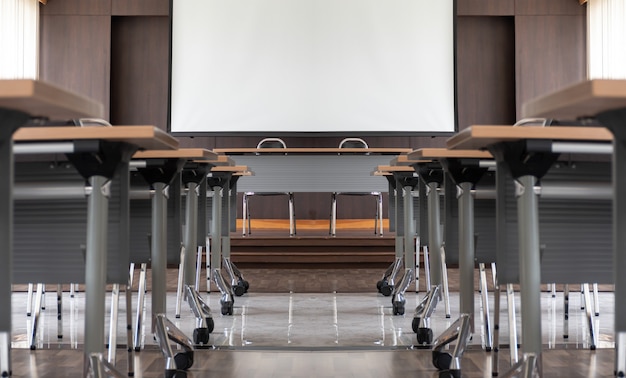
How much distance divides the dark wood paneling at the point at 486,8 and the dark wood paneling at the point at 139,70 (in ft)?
12.6

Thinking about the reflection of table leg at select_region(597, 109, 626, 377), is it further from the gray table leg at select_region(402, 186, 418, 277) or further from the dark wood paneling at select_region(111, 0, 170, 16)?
the dark wood paneling at select_region(111, 0, 170, 16)

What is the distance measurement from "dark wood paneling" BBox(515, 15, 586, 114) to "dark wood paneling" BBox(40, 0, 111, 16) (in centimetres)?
519

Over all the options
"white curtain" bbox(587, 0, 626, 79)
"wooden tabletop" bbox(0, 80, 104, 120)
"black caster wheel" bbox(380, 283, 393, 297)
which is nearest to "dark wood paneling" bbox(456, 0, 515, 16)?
"white curtain" bbox(587, 0, 626, 79)

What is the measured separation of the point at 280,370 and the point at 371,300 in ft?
7.39

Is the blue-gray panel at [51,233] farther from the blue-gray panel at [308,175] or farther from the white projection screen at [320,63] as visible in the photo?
the white projection screen at [320,63]

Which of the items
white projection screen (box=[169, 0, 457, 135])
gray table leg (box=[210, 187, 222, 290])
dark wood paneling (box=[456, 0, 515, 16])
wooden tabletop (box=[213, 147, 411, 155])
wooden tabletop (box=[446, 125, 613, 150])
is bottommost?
gray table leg (box=[210, 187, 222, 290])

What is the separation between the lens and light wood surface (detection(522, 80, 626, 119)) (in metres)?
1.29

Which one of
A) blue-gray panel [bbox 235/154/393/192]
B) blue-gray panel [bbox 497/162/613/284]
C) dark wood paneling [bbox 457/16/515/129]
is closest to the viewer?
blue-gray panel [bbox 497/162/613/284]

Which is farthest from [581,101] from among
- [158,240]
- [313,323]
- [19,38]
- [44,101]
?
[19,38]

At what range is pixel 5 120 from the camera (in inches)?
58.6

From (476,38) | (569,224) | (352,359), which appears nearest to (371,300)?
(352,359)

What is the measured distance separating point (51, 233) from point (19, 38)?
7.68 m

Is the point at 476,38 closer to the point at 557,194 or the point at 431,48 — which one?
the point at 431,48

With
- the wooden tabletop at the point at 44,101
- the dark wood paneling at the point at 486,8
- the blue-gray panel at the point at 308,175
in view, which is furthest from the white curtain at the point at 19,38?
the wooden tabletop at the point at 44,101
